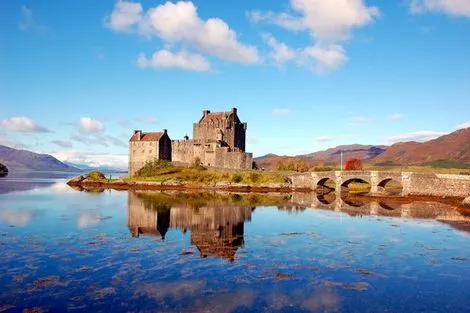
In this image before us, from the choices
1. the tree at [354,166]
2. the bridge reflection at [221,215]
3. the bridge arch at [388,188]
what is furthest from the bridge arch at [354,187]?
the tree at [354,166]

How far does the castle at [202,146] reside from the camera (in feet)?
241

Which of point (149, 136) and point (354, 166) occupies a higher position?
point (149, 136)

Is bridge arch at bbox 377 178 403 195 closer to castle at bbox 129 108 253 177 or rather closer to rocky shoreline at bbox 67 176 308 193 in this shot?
rocky shoreline at bbox 67 176 308 193

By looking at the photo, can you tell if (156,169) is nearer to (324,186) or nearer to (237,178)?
(237,178)

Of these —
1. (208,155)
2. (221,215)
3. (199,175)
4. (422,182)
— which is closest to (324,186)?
(422,182)

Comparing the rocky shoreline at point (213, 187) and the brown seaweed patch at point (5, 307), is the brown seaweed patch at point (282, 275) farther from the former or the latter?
the rocky shoreline at point (213, 187)

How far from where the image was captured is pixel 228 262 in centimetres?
1900

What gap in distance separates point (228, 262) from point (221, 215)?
15.7m

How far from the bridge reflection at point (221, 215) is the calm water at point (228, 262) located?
188 mm

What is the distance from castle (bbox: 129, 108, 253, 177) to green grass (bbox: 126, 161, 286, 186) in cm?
318

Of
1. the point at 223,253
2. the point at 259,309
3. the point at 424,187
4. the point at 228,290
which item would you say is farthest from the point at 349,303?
the point at 424,187

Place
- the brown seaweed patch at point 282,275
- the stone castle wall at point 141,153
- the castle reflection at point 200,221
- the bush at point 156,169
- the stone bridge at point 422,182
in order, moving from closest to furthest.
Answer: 1. the brown seaweed patch at point 282,275
2. the castle reflection at point 200,221
3. the stone bridge at point 422,182
4. the bush at point 156,169
5. the stone castle wall at point 141,153

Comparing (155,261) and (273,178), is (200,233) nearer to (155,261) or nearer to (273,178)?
(155,261)

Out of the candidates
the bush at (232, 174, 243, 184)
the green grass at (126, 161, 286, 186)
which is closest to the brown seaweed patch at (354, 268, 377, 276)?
the green grass at (126, 161, 286, 186)
